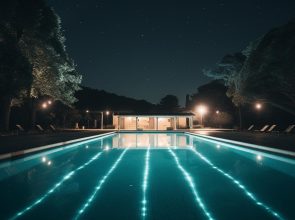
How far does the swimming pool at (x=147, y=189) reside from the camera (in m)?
4.56

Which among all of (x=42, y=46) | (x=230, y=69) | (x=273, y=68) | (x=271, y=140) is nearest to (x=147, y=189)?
(x=271, y=140)

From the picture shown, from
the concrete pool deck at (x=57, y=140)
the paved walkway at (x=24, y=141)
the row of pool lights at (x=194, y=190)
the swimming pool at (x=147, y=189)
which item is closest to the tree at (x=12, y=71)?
the paved walkway at (x=24, y=141)

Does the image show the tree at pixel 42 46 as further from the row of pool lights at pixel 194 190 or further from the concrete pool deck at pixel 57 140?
the row of pool lights at pixel 194 190

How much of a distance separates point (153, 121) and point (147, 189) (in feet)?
121

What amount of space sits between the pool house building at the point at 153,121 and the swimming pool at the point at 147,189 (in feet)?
97.5

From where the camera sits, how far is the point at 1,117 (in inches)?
901

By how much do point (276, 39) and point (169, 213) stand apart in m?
18.8

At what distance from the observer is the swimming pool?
15.0ft

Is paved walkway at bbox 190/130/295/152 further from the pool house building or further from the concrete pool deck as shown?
the pool house building

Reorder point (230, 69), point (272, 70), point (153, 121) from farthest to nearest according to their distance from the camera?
point (153, 121) < point (230, 69) < point (272, 70)

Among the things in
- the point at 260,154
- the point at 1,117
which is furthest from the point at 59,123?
the point at 260,154

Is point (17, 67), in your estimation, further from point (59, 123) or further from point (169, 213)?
point (59, 123)

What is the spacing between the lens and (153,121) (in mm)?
43156

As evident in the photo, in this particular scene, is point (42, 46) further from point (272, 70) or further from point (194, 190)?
point (194, 190)
